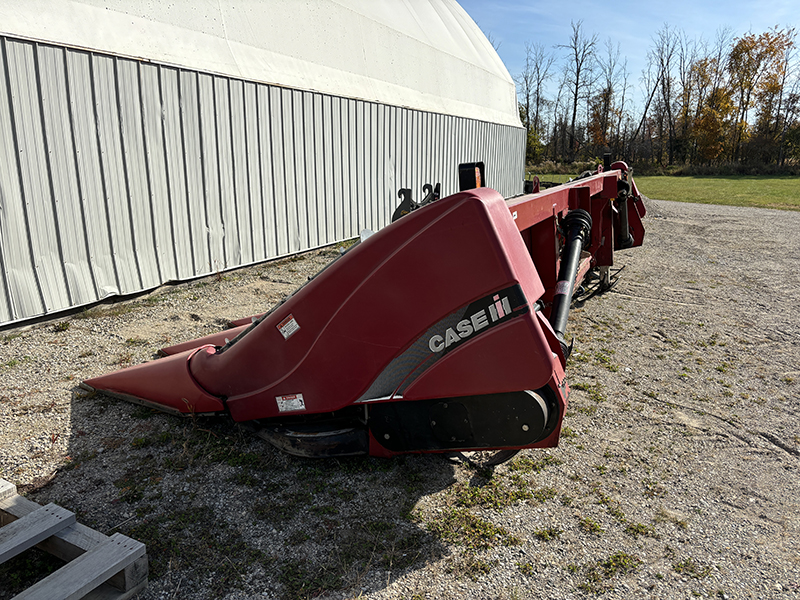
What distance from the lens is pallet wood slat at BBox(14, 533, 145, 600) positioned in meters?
1.77

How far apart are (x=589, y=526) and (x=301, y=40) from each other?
26.0ft

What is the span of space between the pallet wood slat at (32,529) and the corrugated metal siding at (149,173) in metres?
3.21

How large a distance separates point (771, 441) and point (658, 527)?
54.0 inches

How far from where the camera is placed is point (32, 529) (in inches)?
81.5

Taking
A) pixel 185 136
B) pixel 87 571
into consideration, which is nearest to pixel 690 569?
pixel 87 571

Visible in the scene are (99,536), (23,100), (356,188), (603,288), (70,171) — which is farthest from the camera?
(356,188)

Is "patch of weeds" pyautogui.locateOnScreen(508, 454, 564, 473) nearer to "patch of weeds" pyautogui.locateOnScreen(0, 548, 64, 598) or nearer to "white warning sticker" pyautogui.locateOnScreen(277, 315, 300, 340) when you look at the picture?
"white warning sticker" pyautogui.locateOnScreen(277, 315, 300, 340)

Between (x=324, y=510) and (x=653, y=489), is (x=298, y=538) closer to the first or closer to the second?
(x=324, y=510)

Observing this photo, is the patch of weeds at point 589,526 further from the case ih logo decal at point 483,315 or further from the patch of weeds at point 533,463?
the case ih logo decal at point 483,315

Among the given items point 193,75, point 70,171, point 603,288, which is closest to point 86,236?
point 70,171

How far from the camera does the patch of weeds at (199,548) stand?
208 centimetres

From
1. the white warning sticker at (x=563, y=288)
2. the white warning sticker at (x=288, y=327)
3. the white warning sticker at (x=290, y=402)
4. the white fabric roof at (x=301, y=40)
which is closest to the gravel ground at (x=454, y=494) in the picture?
the white warning sticker at (x=290, y=402)

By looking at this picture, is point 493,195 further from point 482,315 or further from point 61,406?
point 61,406

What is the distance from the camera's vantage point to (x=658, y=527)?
95.0 inches
